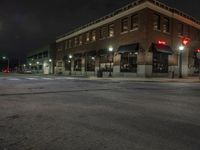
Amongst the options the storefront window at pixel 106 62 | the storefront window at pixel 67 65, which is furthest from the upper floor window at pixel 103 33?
the storefront window at pixel 67 65

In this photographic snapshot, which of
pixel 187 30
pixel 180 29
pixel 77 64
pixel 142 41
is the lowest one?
pixel 77 64

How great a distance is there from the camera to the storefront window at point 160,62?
1188 inches

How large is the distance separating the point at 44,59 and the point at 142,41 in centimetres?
4706

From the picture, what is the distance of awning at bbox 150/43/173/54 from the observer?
28.8 m

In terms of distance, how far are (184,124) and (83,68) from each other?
134ft

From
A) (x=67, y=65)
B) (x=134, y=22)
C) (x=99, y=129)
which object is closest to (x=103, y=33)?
(x=134, y=22)

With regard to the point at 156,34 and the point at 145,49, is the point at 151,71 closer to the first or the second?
the point at 145,49

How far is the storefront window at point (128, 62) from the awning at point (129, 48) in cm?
100

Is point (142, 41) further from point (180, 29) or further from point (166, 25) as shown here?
point (180, 29)

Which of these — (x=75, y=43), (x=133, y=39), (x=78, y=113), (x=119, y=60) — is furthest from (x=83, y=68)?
(x=78, y=113)

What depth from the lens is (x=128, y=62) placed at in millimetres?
32219

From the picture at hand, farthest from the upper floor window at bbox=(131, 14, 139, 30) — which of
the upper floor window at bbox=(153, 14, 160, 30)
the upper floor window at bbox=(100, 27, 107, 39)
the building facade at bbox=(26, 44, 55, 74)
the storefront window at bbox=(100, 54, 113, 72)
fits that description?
the building facade at bbox=(26, 44, 55, 74)

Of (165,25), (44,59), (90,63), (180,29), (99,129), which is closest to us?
(99,129)

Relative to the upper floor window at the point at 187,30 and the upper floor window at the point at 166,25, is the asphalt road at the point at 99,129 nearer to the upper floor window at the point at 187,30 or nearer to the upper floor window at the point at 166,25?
the upper floor window at the point at 166,25
